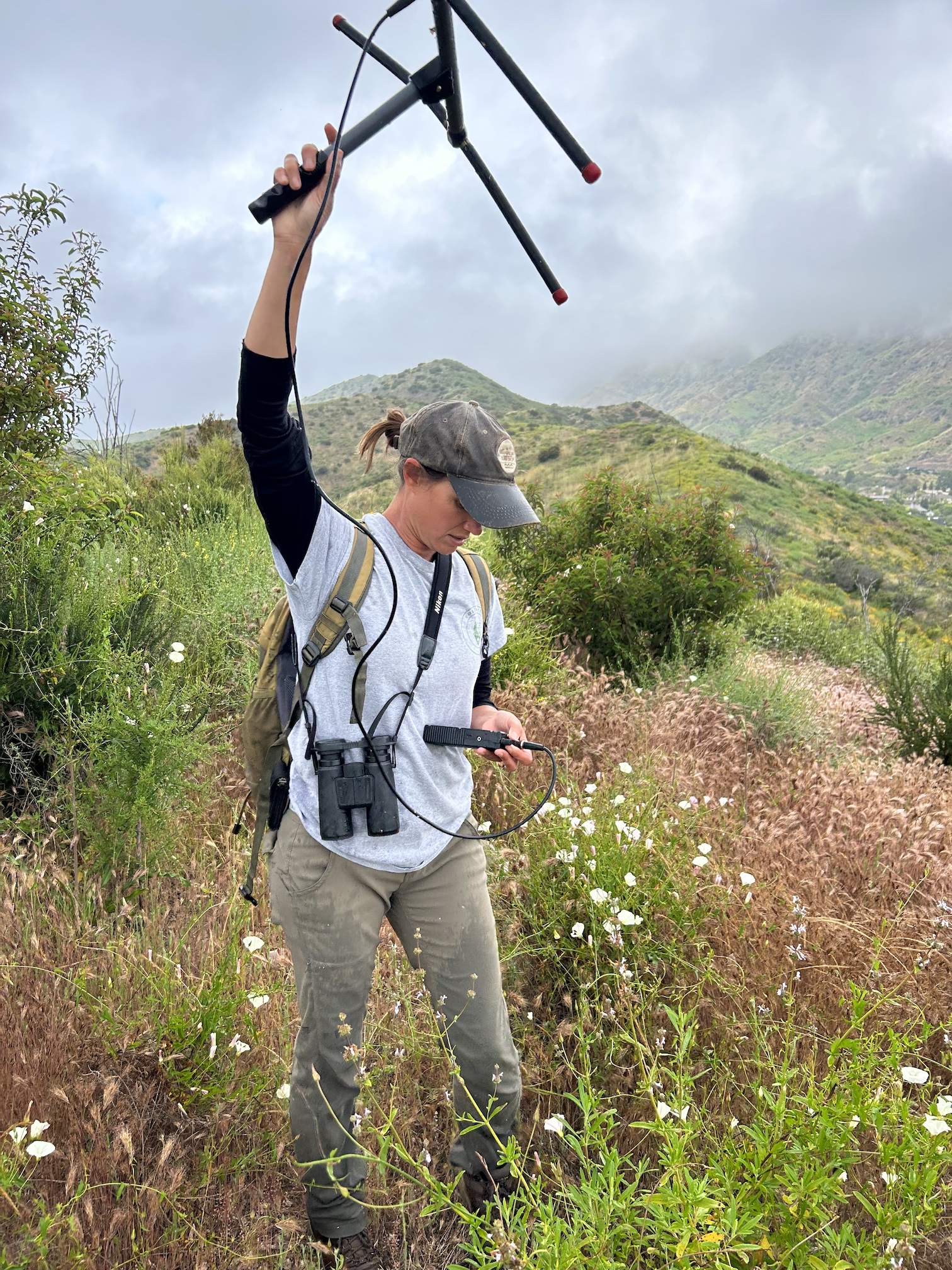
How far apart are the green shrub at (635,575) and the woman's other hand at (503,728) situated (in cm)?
458

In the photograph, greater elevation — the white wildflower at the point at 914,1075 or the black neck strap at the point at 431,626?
the black neck strap at the point at 431,626

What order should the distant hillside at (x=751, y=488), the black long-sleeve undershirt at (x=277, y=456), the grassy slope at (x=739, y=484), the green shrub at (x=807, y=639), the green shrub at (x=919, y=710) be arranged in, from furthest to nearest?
the grassy slope at (x=739, y=484) < the distant hillside at (x=751, y=488) < the green shrub at (x=807, y=639) < the green shrub at (x=919, y=710) < the black long-sleeve undershirt at (x=277, y=456)

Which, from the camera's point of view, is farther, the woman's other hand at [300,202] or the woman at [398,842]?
the woman at [398,842]

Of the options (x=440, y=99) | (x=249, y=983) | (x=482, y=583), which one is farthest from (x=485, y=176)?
(x=249, y=983)

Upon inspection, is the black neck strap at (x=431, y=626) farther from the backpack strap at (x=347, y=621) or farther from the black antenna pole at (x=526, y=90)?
the black antenna pole at (x=526, y=90)

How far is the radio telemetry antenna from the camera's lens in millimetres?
1388

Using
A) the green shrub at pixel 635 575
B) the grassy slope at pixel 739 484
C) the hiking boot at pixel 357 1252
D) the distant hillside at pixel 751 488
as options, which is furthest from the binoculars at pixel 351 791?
the grassy slope at pixel 739 484

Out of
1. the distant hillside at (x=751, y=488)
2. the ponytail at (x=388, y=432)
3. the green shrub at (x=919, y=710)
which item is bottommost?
the green shrub at (x=919, y=710)

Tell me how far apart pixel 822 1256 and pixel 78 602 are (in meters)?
3.68

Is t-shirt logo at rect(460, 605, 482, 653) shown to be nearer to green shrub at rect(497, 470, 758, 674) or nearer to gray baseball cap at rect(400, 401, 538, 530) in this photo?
gray baseball cap at rect(400, 401, 538, 530)

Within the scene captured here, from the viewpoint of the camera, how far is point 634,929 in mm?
2801

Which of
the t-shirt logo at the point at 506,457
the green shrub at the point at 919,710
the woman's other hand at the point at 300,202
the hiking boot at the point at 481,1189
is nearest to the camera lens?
the woman's other hand at the point at 300,202

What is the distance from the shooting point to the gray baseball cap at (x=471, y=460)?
1812mm

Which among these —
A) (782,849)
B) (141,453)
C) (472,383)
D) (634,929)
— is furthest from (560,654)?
(472,383)
